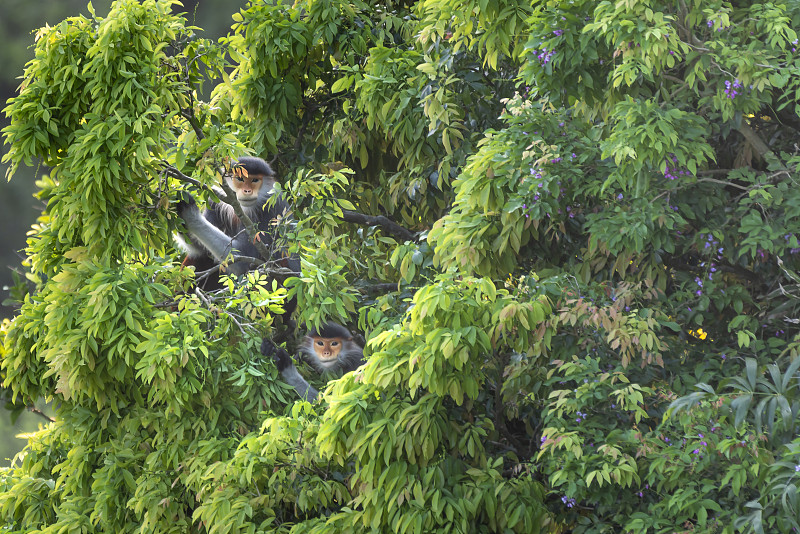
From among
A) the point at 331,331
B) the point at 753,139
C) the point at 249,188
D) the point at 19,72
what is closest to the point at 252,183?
the point at 249,188

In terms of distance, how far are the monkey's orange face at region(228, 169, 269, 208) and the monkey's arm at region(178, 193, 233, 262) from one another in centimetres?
28

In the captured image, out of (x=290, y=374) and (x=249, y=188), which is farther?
(x=249, y=188)

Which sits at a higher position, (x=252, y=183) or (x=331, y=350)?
(x=252, y=183)

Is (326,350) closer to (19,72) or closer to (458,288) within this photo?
(458,288)

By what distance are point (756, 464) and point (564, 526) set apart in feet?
3.89

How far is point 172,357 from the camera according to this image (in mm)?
4012

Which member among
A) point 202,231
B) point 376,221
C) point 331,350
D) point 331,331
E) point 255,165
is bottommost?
point 331,350

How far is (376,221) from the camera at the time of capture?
205 inches

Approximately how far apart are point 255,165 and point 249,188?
15 cm

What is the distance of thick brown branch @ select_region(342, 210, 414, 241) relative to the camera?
5.12m

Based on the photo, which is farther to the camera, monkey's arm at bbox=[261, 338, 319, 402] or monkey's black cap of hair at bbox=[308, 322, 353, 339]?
monkey's black cap of hair at bbox=[308, 322, 353, 339]

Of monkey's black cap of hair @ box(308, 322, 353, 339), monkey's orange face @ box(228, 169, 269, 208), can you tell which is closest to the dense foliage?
monkey's black cap of hair @ box(308, 322, 353, 339)

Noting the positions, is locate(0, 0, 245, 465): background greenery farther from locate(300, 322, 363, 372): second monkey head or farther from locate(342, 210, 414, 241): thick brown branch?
locate(300, 322, 363, 372): second monkey head

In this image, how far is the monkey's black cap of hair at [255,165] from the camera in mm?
5201
